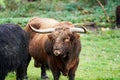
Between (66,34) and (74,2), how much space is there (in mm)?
24908

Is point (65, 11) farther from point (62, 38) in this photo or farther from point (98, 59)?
point (62, 38)

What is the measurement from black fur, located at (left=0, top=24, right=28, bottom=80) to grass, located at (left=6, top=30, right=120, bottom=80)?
5.11 feet

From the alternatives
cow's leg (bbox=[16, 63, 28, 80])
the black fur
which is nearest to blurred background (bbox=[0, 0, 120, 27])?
cow's leg (bbox=[16, 63, 28, 80])

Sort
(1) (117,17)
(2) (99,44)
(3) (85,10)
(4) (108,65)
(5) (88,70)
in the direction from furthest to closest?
(3) (85,10) → (1) (117,17) → (2) (99,44) → (4) (108,65) → (5) (88,70)

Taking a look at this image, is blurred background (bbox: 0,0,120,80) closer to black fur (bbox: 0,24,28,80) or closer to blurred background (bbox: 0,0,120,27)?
blurred background (bbox: 0,0,120,27)

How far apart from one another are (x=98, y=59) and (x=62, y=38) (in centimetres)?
600

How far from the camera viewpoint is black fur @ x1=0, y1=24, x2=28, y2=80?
867 cm

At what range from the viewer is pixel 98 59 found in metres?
14.5

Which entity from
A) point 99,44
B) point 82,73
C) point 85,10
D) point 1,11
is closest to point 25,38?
point 82,73

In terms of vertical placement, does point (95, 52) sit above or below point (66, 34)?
below

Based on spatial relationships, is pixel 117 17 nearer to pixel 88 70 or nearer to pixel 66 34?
pixel 88 70

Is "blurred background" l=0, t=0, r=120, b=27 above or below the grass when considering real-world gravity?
Answer: below

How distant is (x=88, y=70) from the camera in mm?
12539

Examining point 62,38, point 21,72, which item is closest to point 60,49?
point 62,38
